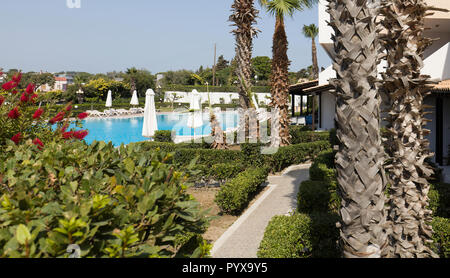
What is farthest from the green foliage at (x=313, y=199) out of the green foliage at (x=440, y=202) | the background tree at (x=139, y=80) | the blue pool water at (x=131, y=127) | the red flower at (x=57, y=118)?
the background tree at (x=139, y=80)

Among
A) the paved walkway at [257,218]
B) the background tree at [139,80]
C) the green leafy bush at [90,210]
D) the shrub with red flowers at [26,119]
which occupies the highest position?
the background tree at [139,80]

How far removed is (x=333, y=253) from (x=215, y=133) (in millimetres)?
10108

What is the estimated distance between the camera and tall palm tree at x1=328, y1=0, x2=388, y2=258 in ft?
11.2

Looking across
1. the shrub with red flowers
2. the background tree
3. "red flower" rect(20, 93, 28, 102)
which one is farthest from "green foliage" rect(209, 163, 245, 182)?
the background tree

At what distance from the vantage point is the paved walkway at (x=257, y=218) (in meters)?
6.73

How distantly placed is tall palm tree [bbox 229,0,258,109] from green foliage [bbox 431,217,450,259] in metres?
10.3

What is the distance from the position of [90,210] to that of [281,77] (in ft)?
49.3

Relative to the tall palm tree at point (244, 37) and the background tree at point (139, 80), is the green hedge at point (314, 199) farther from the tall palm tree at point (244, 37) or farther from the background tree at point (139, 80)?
the background tree at point (139, 80)

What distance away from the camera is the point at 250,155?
1303 cm

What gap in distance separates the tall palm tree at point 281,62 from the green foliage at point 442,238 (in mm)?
10255

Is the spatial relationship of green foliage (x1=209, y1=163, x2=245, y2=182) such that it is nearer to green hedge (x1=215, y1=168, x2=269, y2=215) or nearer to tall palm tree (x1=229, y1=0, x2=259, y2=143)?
green hedge (x1=215, y1=168, x2=269, y2=215)

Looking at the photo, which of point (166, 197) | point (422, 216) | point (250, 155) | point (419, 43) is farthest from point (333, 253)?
point (250, 155)

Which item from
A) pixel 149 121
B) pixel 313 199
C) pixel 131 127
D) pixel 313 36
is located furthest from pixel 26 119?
pixel 313 36

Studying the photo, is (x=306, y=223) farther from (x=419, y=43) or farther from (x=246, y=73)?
(x=246, y=73)
